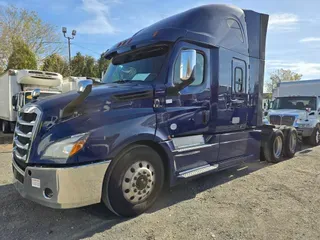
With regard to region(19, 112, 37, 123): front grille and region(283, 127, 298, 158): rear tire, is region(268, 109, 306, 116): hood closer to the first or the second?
region(283, 127, 298, 158): rear tire

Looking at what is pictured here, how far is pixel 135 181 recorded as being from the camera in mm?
3605

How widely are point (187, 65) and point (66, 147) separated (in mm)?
2075

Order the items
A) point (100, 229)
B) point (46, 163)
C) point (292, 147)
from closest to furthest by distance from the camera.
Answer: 1. point (46, 163)
2. point (100, 229)
3. point (292, 147)

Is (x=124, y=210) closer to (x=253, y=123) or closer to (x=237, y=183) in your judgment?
(x=237, y=183)

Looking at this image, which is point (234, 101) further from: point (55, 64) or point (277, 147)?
point (55, 64)

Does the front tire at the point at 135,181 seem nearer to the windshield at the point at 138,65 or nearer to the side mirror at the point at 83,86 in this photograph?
the side mirror at the point at 83,86

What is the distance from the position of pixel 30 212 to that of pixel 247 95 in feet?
15.1

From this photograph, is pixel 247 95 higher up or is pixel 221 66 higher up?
pixel 221 66

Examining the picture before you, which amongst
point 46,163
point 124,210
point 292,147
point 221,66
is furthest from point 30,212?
point 292,147

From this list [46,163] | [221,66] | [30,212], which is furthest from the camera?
[221,66]

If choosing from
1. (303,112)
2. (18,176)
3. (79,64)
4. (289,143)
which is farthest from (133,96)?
(79,64)

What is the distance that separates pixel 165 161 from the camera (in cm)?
404

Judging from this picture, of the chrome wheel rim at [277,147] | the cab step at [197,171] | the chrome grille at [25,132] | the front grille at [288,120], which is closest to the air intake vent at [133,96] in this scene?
the chrome grille at [25,132]

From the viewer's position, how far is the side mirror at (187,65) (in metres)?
3.92
